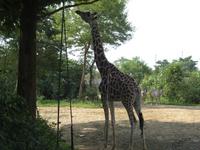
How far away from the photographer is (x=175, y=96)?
36.5 metres

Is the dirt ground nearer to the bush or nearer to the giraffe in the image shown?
the giraffe

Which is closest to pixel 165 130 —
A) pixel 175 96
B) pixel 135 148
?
pixel 135 148

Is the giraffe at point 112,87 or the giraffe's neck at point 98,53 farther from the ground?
the giraffe's neck at point 98,53

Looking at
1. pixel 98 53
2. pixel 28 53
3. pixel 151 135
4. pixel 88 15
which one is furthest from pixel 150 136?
pixel 28 53

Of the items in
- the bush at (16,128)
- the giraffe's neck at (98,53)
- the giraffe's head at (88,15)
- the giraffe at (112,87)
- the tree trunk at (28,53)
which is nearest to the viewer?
the bush at (16,128)

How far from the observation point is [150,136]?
43.1ft

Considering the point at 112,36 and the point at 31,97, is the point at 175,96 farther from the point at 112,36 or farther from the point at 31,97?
the point at 31,97

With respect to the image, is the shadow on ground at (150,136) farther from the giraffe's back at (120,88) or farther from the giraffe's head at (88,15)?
the giraffe's head at (88,15)

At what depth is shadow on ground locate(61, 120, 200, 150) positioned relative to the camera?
11531 millimetres

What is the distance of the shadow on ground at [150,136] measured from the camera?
37.8 ft

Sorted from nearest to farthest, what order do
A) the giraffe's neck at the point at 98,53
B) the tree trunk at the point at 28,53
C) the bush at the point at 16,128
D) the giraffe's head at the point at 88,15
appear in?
the bush at the point at 16,128 < the tree trunk at the point at 28,53 < the giraffe's head at the point at 88,15 < the giraffe's neck at the point at 98,53

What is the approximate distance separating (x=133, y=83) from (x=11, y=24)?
3.06 meters

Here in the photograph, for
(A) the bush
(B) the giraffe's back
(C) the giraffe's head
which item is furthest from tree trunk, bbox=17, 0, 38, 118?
(A) the bush

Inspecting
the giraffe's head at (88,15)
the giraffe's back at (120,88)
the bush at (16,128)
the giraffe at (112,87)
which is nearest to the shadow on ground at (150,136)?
the giraffe at (112,87)
